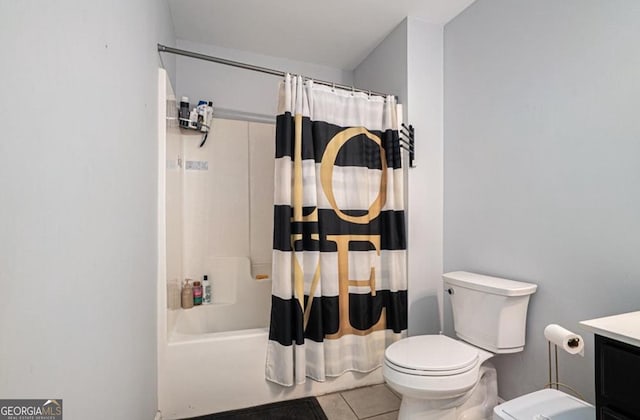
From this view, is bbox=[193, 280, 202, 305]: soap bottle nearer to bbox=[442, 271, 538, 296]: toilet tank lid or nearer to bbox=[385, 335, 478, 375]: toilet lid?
bbox=[385, 335, 478, 375]: toilet lid

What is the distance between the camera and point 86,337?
0.78 meters

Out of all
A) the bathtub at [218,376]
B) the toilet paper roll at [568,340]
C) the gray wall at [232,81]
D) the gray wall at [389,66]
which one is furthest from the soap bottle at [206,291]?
the toilet paper roll at [568,340]

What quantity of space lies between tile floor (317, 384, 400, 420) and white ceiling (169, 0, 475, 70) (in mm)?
2519

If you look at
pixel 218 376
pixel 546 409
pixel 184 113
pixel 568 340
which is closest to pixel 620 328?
pixel 568 340

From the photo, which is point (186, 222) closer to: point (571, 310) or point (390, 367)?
point (390, 367)

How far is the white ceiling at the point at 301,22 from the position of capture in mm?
1960

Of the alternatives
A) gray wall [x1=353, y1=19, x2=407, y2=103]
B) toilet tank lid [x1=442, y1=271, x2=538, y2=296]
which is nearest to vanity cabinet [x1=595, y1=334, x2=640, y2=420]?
toilet tank lid [x1=442, y1=271, x2=538, y2=296]

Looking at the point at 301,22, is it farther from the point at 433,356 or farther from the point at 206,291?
the point at 433,356

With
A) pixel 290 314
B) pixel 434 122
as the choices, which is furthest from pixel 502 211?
pixel 290 314

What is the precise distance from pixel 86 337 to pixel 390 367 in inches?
46.1

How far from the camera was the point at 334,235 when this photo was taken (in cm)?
187

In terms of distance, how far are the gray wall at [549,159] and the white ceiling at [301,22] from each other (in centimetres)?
43

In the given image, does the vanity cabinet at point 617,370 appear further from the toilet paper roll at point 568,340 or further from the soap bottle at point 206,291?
the soap bottle at point 206,291

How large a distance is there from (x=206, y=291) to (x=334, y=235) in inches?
45.9
